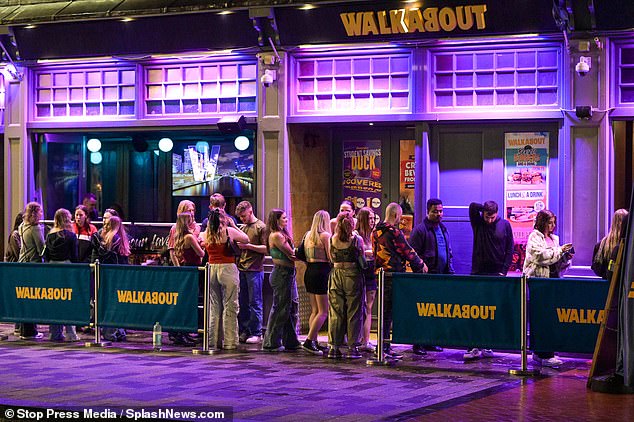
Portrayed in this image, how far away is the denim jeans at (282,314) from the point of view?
1501cm

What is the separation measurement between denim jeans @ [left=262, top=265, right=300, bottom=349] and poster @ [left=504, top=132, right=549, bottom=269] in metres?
3.40

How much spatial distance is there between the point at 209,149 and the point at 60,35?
316 cm

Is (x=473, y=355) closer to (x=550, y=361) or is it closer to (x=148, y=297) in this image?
(x=550, y=361)

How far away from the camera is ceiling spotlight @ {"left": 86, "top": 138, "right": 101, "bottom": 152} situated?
1945 cm

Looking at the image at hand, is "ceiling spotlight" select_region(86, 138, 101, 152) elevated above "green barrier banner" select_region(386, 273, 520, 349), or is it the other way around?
"ceiling spotlight" select_region(86, 138, 101, 152)

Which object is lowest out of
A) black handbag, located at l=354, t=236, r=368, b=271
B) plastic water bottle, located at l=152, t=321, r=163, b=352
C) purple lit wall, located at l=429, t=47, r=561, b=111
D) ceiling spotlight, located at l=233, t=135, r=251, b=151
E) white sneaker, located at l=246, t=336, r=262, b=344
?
white sneaker, located at l=246, t=336, r=262, b=344

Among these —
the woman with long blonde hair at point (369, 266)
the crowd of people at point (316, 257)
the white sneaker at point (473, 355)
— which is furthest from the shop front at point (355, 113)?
the white sneaker at point (473, 355)

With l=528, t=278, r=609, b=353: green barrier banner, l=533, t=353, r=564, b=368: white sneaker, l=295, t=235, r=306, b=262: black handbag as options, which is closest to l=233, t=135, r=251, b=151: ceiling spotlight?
l=295, t=235, r=306, b=262: black handbag

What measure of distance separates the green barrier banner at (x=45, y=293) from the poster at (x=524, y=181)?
20.0ft

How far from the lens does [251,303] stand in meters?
15.8

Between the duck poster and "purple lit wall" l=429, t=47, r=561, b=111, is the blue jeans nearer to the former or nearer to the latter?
"purple lit wall" l=429, t=47, r=561, b=111

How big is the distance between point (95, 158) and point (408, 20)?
6.54 m

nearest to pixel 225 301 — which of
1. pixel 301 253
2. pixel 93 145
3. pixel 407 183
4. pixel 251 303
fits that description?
pixel 251 303

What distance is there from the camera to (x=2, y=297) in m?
16.0
